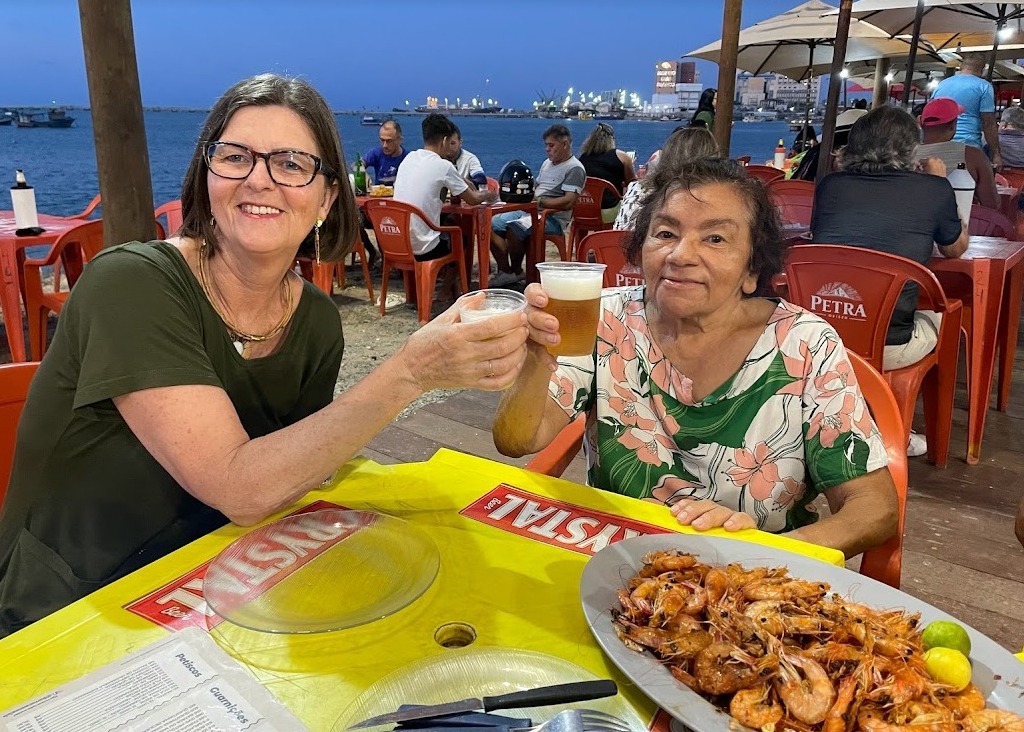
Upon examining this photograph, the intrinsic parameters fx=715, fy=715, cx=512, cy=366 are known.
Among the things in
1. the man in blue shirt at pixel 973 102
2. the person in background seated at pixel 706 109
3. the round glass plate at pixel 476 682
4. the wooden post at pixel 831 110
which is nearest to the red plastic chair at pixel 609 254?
the round glass plate at pixel 476 682

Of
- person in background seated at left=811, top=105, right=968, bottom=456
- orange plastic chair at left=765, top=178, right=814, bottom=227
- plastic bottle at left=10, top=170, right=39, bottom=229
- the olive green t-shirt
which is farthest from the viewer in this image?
orange plastic chair at left=765, top=178, right=814, bottom=227

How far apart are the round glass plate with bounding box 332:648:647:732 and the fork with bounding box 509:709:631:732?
0.04m

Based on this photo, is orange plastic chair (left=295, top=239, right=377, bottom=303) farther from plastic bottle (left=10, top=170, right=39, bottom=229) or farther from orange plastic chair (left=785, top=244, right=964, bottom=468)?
orange plastic chair (left=785, top=244, right=964, bottom=468)

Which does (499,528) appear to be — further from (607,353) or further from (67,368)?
(67,368)

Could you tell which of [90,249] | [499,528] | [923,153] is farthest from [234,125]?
[923,153]

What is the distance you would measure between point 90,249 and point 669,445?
14.5 ft

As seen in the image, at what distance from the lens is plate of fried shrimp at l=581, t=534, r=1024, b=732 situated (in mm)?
945

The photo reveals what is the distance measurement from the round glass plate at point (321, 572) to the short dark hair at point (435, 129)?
6022mm

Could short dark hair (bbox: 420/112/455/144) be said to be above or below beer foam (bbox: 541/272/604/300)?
above

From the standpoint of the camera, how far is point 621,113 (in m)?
111

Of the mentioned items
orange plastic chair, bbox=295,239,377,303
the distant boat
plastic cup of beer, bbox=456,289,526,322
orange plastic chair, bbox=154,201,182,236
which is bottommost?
orange plastic chair, bbox=295,239,377,303

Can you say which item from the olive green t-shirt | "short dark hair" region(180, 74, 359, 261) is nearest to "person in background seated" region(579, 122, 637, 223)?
"short dark hair" region(180, 74, 359, 261)

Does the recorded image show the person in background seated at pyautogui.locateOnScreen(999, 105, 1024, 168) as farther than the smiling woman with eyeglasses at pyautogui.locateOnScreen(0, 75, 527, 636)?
Yes

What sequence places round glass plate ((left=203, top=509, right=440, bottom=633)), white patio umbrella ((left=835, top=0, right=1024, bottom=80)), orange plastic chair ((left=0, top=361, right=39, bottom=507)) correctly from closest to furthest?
round glass plate ((left=203, top=509, right=440, bottom=633)), orange plastic chair ((left=0, top=361, right=39, bottom=507)), white patio umbrella ((left=835, top=0, right=1024, bottom=80))
